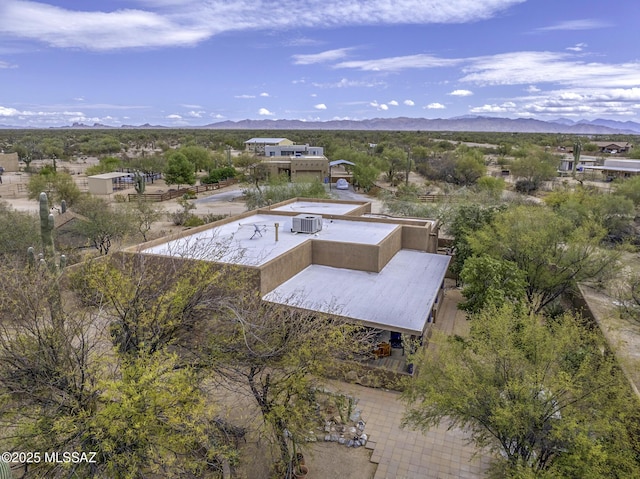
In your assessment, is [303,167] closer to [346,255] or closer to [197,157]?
[197,157]

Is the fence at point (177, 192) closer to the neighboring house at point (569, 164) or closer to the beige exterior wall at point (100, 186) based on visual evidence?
the beige exterior wall at point (100, 186)

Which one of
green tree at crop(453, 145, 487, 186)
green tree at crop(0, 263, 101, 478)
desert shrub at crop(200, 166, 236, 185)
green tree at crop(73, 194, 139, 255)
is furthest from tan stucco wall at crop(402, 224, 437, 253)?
desert shrub at crop(200, 166, 236, 185)

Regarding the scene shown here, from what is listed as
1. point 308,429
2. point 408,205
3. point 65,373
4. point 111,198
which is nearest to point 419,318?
point 308,429

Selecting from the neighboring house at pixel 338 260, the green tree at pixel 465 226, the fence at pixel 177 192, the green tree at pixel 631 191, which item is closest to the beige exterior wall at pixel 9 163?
the fence at pixel 177 192

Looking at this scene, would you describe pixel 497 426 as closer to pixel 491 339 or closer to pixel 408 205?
pixel 491 339

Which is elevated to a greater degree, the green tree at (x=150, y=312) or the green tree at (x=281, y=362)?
the green tree at (x=150, y=312)

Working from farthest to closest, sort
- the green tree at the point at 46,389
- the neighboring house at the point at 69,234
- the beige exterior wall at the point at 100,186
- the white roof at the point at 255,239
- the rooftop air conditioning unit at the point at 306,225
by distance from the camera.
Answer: the beige exterior wall at the point at 100,186, the neighboring house at the point at 69,234, the rooftop air conditioning unit at the point at 306,225, the white roof at the point at 255,239, the green tree at the point at 46,389

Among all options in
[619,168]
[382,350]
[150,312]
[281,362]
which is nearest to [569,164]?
[619,168]
